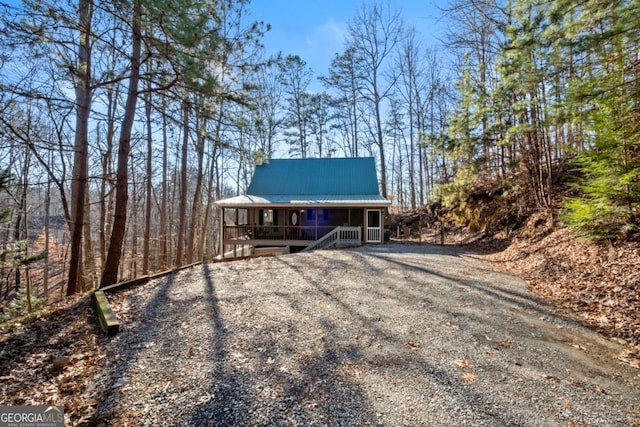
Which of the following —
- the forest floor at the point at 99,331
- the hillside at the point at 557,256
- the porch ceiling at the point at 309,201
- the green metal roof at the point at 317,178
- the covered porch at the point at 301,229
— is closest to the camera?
the forest floor at the point at 99,331

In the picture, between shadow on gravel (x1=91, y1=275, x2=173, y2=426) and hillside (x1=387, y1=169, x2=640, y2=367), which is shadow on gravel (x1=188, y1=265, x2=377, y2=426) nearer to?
shadow on gravel (x1=91, y1=275, x2=173, y2=426)

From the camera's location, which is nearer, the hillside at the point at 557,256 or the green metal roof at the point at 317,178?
the hillside at the point at 557,256

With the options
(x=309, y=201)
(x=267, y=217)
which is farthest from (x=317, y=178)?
(x=267, y=217)

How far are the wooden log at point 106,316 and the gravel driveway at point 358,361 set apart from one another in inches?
5.7

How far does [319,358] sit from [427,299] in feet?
9.60

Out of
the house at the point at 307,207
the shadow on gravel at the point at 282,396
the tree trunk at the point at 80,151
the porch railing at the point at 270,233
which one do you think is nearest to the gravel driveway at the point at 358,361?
the shadow on gravel at the point at 282,396

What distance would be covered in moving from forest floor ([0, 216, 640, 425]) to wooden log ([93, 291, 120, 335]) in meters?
0.11

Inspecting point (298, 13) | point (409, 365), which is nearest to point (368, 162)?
point (298, 13)

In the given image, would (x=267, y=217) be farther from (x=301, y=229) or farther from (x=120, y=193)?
(x=120, y=193)

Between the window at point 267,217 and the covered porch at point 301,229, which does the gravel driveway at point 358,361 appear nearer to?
the covered porch at point 301,229

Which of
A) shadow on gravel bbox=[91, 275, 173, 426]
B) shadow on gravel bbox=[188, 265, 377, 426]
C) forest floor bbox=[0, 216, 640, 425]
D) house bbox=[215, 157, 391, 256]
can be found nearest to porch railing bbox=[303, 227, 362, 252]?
house bbox=[215, 157, 391, 256]

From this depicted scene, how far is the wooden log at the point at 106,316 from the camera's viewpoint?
3.85 m

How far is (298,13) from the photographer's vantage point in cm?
1090

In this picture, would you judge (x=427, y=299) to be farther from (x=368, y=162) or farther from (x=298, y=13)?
(x=368, y=162)
